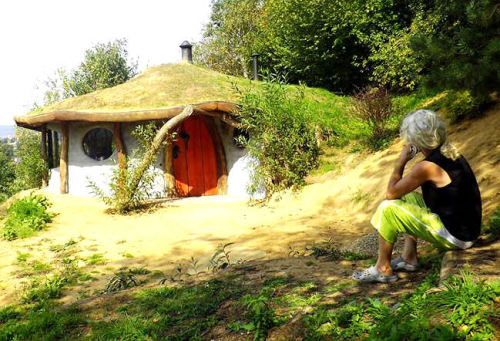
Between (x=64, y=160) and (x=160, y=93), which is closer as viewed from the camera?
(x=64, y=160)

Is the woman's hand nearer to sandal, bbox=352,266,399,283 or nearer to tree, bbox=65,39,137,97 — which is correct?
sandal, bbox=352,266,399,283

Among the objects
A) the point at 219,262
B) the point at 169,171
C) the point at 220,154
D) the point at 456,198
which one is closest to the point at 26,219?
the point at 219,262

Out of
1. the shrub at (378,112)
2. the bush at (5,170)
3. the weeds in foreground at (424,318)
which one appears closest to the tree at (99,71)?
the bush at (5,170)

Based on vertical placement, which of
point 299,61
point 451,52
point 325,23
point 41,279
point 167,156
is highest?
point 325,23

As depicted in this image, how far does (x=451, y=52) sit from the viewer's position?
4594 millimetres

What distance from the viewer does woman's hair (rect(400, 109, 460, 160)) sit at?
290 centimetres

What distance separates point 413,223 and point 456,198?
359mm

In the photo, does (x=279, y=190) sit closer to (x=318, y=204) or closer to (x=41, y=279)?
(x=318, y=204)

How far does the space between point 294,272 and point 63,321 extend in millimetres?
2148

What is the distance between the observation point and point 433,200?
9.78 ft

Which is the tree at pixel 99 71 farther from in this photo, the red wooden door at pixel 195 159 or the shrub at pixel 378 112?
the shrub at pixel 378 112

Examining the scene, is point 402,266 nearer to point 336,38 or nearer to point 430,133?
point 430,133

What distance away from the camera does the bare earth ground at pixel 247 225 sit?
548cm

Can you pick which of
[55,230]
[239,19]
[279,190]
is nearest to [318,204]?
[279,190]
